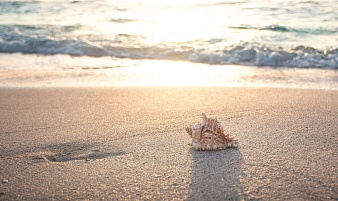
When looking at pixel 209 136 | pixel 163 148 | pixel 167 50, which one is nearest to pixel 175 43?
pixel 167 50

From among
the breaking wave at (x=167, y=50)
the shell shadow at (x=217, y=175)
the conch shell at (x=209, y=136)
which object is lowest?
the shell shadow at (x=217, y=175)

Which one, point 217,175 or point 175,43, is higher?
point 175,43

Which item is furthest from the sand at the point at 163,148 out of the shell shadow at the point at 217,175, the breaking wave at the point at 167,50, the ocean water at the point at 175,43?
the breaking wave at the point at 167,50

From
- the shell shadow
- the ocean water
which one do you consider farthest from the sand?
the ocean water

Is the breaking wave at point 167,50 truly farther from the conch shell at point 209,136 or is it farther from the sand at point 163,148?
the conch shell at point 209,136

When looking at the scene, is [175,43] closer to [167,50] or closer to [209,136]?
[167,50]

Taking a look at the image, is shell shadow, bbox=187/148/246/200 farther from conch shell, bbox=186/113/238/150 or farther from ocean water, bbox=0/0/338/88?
ocean water, bbox=0/0/338/88
